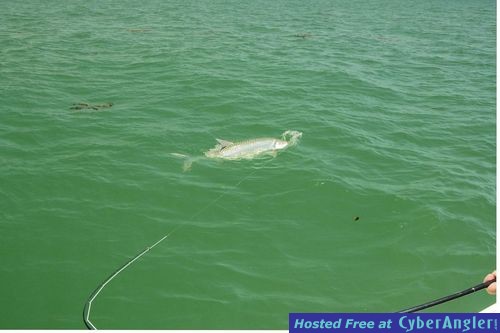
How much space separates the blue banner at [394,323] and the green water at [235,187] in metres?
3.79

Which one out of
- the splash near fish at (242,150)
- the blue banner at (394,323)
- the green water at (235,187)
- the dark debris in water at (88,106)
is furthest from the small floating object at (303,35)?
the blue banner at (394,323)

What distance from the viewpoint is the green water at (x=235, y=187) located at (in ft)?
25.8

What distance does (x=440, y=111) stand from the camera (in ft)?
52.2

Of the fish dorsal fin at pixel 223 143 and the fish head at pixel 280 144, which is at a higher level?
the fish dorsal fin at pixel 223 143

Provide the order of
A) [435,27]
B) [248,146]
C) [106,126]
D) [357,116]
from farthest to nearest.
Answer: [435,27]
[357,116]
[106,126]
[248,146]

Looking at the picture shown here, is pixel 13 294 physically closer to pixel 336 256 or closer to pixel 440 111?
pixel 336 256

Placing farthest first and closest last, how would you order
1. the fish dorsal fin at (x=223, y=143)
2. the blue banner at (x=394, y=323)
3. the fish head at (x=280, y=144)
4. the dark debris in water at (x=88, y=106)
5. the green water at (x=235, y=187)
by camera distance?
the dark debris in water at (x=88, y=106)
the fish head at (x=280, y=144)
the fish dorsal fin at (x=223, y=143)
the green water at (x=235, y=187)
the blue banner at (x=394, y=323)

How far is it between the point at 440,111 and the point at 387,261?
8.70 meters

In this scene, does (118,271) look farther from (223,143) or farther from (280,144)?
(280,144)

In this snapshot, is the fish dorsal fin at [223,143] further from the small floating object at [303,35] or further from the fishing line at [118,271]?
the small floating object at [303,35]

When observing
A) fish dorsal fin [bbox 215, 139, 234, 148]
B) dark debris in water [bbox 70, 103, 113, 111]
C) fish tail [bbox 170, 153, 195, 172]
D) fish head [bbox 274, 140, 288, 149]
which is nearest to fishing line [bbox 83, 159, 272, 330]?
fish tail [bbox 170, 153, 195, 172]

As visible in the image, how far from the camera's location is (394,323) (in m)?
3.81

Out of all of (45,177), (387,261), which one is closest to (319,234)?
(387,261)

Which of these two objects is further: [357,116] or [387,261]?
[357,116]
